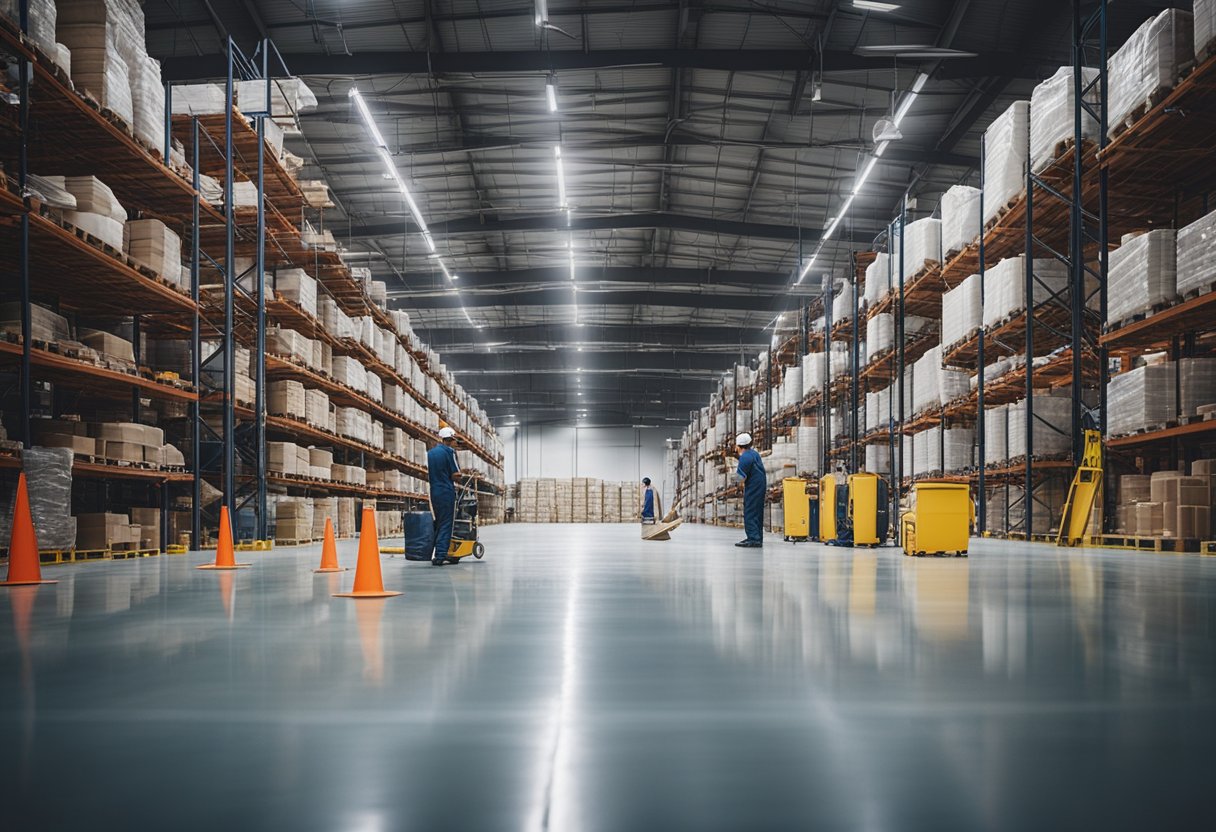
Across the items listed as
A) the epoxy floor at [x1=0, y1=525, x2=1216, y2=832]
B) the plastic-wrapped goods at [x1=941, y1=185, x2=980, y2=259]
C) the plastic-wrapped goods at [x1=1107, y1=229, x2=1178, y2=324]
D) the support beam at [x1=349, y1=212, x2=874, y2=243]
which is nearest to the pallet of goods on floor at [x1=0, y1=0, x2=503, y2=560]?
the support beam at [x1=349, y1=212, x2=874, y2=243]

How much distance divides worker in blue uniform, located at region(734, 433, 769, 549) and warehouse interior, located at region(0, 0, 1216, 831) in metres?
0.07

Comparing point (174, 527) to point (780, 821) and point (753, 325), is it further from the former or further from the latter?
point (753, 325)

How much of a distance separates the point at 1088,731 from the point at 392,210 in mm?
20942

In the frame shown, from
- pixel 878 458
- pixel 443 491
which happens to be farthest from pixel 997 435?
pixel 443 491

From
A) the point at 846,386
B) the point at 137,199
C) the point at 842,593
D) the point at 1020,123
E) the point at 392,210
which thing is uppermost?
the point at 392,210

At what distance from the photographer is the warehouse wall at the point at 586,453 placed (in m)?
45.6

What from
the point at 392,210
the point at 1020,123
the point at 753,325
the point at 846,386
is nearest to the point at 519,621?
the point at 1020,123

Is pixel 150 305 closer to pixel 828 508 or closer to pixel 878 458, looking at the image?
pixel 828 508

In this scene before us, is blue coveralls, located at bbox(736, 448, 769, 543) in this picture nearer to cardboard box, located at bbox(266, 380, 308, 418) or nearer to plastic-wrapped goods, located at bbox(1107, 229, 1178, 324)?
plastic-wrapped goods, located at bbox(1107, 229, 1178, 324)

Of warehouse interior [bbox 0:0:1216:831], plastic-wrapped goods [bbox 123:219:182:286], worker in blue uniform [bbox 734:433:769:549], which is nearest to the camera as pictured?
warehouse interior [bbox 0:0:1216:831]

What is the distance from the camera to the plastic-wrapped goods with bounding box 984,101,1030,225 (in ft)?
37.8

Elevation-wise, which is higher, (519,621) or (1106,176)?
(1106,176)

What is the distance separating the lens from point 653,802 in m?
1.55

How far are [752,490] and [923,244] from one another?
492 centimetres
